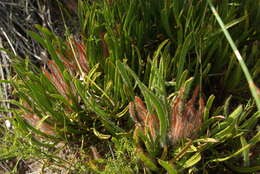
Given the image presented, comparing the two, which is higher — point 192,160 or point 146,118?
point 146,118

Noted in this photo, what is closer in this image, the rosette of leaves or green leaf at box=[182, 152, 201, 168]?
green leaf at box=[182, 152, 201, 168]

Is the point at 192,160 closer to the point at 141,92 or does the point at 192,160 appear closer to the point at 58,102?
the point at 141,92

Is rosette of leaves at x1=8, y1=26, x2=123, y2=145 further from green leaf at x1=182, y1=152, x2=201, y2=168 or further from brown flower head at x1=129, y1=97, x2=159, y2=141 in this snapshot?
green leaf at x1=182, y1=152, x2=201, y2=168

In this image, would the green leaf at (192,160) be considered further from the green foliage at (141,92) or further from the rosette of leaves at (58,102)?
the rosette of leaves at (58,102)

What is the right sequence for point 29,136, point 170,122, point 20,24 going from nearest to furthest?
1. point 170,122
2. point 29,136
3. point 20,24

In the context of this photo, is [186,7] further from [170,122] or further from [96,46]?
[170,122]

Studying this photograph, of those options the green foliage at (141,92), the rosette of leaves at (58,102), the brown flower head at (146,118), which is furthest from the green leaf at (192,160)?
the rosette of leaves at (58,102)

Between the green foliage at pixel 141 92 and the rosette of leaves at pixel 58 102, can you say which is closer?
the green foliage at pixel 141 92

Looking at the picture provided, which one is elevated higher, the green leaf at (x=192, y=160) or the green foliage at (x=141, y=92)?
the green foliage at (x=141, y=92)

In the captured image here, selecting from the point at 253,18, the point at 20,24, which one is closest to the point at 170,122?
the point at 253,18

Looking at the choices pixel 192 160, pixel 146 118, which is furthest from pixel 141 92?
pixel 192 160

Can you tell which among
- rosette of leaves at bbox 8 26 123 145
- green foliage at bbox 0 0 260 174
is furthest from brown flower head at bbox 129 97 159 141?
rosette of leaves at bbox 8 26 123 145
